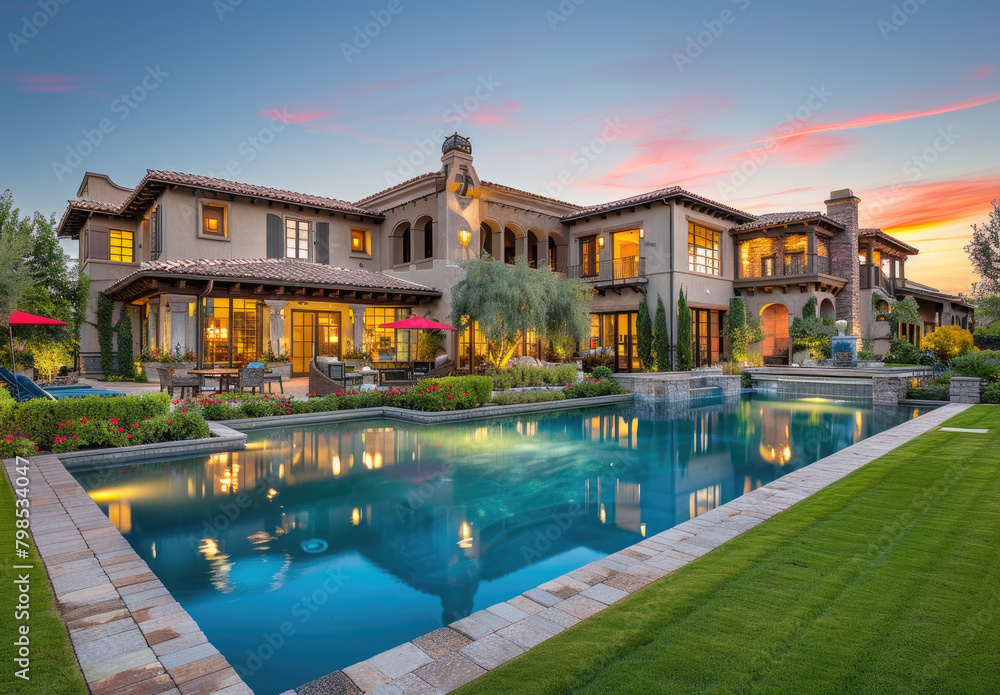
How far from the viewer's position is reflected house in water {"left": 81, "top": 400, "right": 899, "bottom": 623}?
494 centimetres

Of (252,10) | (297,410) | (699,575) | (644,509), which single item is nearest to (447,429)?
(297,410)

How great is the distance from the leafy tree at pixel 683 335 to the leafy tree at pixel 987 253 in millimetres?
12976

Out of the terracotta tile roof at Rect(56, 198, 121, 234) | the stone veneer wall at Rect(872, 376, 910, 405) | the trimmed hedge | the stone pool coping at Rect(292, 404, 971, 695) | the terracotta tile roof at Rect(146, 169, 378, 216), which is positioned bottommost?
the stone pool coping at Rect(292, 404, 971, 695)

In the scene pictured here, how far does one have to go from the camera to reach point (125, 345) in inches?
824

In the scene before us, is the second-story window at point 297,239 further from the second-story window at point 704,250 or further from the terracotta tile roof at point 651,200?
the second-story window at point 704,250

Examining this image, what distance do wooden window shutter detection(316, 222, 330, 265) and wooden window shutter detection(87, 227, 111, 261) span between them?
846 cm

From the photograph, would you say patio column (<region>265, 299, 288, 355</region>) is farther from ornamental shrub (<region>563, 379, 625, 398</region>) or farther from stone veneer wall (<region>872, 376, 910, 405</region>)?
stone veneer wall (<region>872, 376, 910, 405</region>)

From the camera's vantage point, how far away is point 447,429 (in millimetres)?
11820

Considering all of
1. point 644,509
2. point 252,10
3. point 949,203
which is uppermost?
point 252,10

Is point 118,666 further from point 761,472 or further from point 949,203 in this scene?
point 949,203

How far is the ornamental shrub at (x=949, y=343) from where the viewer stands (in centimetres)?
2286

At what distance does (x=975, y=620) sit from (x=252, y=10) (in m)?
15.5

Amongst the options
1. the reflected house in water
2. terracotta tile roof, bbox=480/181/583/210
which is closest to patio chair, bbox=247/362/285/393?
the reflected house in water

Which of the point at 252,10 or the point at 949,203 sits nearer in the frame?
the point at 252,10
